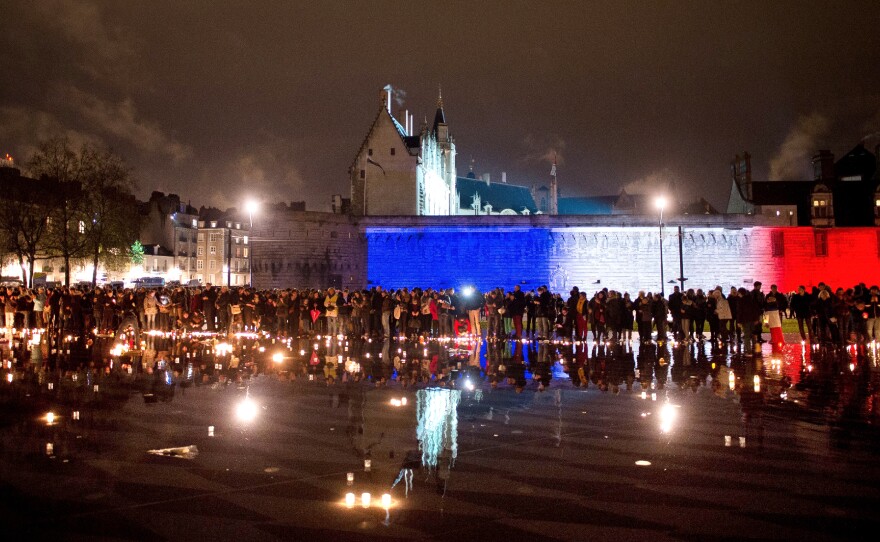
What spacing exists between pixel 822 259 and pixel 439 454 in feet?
138

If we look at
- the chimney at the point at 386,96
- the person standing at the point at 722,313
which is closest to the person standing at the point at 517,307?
the person standing at the point at 722,313

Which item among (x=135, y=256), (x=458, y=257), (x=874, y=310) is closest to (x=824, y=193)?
(x=458, y=257)

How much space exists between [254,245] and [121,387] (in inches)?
1308

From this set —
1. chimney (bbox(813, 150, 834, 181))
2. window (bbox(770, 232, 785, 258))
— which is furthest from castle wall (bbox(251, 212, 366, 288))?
chimney (bbox(813, 150, 834, 181))

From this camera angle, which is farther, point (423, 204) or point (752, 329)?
point (423, 204)

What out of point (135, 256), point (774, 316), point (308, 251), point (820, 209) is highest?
point (820, 209)

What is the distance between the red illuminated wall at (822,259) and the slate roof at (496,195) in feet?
142

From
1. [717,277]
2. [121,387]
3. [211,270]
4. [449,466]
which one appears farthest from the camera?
[211,270]

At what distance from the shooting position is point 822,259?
41062 mm

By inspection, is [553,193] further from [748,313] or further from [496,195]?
[748,313]

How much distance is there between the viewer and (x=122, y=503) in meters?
4.75

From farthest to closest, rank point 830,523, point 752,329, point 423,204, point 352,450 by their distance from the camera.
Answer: point 423,204, point 752,329, point 352,450, point 830,523

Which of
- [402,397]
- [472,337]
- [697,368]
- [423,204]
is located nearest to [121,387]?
[402,397]

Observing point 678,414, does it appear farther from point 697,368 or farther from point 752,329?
point 752,329
